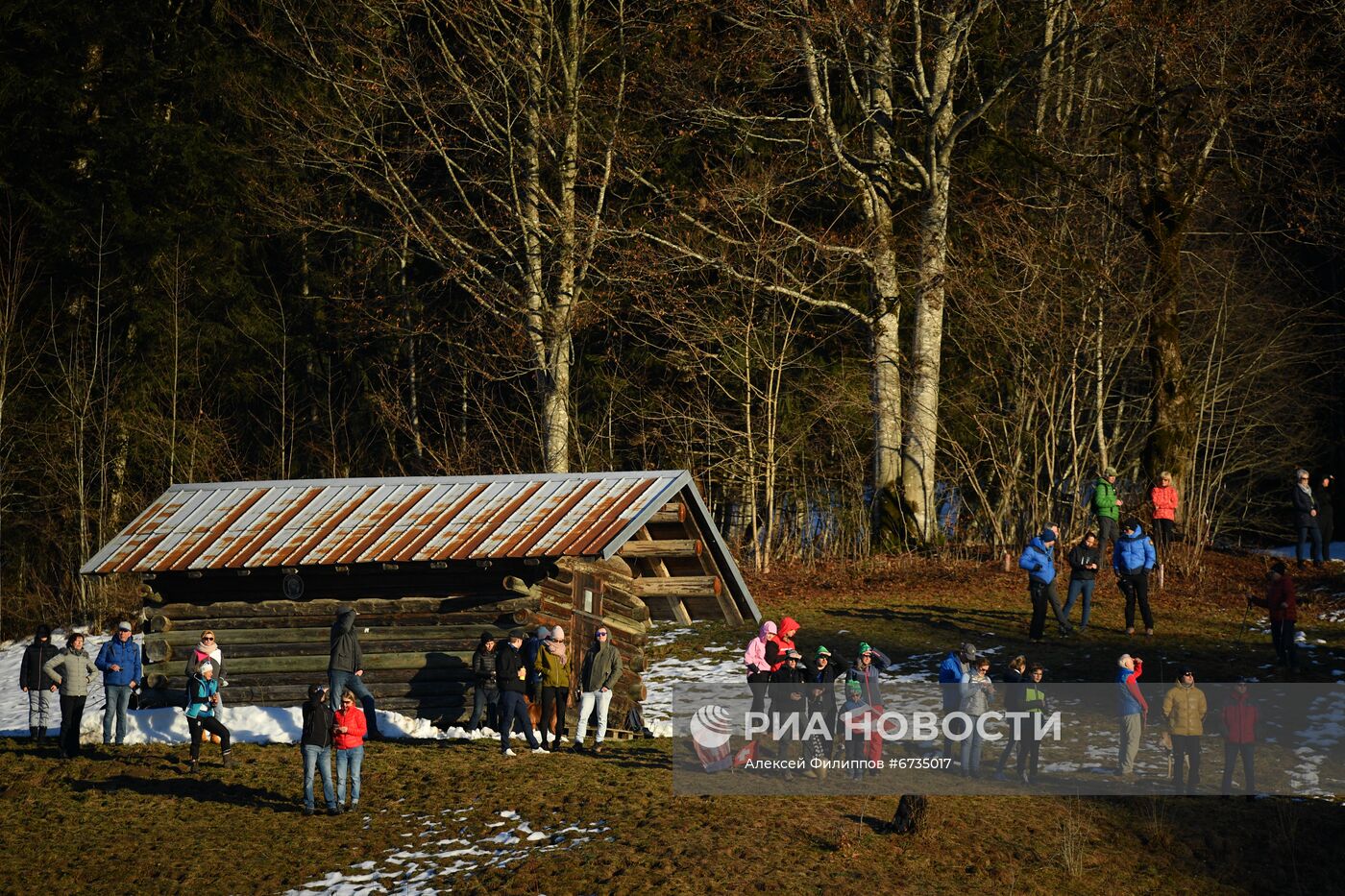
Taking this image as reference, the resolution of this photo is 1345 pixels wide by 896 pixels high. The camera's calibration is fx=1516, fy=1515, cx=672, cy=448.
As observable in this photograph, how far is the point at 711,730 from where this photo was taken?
17703 mm

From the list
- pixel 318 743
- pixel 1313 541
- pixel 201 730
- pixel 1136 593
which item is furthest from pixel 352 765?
pixel 1313 541

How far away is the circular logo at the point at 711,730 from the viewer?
17547 mm

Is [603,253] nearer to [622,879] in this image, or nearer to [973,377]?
[973,377]

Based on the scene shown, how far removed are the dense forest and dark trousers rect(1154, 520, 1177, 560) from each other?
0.70 metres

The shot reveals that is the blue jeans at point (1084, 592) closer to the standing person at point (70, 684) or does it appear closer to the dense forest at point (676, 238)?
the dense forest at point (676, 238)

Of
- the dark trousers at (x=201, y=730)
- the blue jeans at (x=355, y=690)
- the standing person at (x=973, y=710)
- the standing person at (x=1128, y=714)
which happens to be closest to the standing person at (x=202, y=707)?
the dark trousers at (x=201, y=730)

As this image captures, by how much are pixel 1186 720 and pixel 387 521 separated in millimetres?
10335

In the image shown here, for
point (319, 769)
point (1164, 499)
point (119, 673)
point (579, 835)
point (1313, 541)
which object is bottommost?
point (579, 835)

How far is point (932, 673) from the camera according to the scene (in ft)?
73.5

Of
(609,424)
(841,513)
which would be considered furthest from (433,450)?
(841,513)

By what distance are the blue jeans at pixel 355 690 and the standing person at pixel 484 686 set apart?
49.7 inches

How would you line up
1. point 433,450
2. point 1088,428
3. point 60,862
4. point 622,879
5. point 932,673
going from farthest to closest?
point 433,450 → point 1088,428 → point 932,673 → point 60,862 → point 622,879

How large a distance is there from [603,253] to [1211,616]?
1505cm

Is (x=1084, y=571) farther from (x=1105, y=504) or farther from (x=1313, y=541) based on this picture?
(x=1313, y=541)
